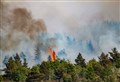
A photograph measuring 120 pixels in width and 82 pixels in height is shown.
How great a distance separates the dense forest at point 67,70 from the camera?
4.27 metres

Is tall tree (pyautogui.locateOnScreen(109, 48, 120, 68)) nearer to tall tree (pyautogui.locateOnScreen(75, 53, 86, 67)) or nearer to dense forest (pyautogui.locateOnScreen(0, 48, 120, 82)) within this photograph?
dense forest (pyautogui.locateOnScreen(0, 48, 120, 82))

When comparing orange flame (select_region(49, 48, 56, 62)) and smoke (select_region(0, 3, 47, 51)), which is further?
orange flame (select_region(49, 48, 56, 62))

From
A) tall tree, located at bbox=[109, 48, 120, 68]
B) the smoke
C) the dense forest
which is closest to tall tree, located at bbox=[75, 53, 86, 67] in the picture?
the dense forest

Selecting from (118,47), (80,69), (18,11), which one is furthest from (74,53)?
(18,11)

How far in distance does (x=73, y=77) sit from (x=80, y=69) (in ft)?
0.50

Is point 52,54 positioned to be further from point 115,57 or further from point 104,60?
point 115,57

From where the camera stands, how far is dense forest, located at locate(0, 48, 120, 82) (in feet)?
14.0

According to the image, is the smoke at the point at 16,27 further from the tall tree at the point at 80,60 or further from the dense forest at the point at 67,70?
the tall tree at the point at 80,60

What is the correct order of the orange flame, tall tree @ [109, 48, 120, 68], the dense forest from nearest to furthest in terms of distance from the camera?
the dense forest < the orange flame < tall tree @ [109, 48, 120, 68]

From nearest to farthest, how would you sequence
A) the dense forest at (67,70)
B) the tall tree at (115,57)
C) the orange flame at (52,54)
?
the dense forest at (67,70), the orange flame at (52,54), the tall tree at (115,57)

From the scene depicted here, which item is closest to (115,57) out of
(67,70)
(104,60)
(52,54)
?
(104,60)

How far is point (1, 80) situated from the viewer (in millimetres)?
4168

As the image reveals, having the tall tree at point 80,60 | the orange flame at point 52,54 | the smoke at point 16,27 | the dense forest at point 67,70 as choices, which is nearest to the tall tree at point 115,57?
the dense forest at point 67,70

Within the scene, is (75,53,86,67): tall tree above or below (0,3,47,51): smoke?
below
